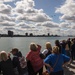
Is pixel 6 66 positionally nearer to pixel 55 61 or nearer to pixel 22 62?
pixel 22 62

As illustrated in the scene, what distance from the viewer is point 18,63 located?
795cm

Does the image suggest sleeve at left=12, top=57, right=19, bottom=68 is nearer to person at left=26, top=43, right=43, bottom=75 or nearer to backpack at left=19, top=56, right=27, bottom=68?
backpack at left=19, top=56, right=27, bottom=68

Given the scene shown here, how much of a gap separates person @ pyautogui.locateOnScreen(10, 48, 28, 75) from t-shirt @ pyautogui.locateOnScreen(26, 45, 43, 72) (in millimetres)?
259

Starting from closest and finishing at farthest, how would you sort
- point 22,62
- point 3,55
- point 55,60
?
point 3,55, point 55,60, point 22,62

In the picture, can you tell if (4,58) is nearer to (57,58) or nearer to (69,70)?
(57,58)

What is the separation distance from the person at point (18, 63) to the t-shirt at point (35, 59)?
259 millimetres

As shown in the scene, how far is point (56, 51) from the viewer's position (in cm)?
751

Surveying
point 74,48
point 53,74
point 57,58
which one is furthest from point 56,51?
point 74,48

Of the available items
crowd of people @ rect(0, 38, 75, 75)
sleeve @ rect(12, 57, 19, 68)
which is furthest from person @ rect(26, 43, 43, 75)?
sleeve @ rect(12, 57, 19, 68)

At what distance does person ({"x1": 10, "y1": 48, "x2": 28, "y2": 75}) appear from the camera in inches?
310

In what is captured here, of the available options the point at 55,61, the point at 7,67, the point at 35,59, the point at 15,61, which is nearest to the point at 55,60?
the point at 55,61

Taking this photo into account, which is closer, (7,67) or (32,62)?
(7,67)

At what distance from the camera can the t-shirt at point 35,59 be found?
8.46 m

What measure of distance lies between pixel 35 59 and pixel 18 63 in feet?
2.67
